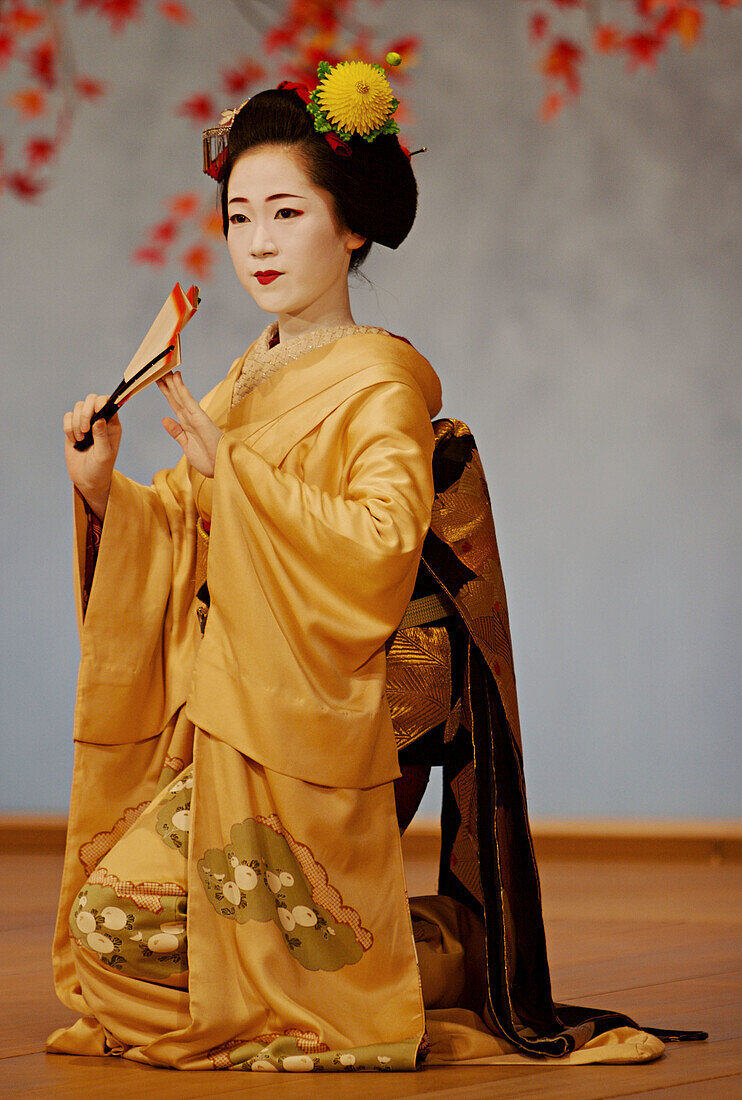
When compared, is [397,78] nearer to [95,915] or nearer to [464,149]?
[464,149]

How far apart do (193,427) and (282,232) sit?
341 mm

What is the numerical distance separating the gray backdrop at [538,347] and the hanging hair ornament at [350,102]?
212cm

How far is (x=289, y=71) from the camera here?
4.38 meters

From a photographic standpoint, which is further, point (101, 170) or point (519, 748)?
point (101, 170)

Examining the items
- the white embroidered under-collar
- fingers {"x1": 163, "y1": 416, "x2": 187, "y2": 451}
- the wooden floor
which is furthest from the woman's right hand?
the wooden floor

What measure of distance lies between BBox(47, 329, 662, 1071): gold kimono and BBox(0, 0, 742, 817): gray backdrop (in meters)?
2.20

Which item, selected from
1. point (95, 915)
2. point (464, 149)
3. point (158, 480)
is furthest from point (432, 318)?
point (95, 915)

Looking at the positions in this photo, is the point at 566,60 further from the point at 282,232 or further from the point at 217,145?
the point at 282,232

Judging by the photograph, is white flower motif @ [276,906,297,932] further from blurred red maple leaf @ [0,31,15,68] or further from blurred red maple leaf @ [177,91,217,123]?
blurred red maple leaf @ [0,31,15,68]

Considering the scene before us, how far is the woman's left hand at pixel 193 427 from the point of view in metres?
2.01

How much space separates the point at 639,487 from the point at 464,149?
1.11 meters

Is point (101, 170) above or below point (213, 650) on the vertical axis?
above

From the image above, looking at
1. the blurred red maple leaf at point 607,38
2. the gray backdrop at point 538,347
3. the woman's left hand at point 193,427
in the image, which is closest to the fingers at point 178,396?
the woman's left hand at point 193,427

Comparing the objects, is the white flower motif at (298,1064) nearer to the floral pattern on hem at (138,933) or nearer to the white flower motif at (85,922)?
the floral pattern on hem at (138,933)
